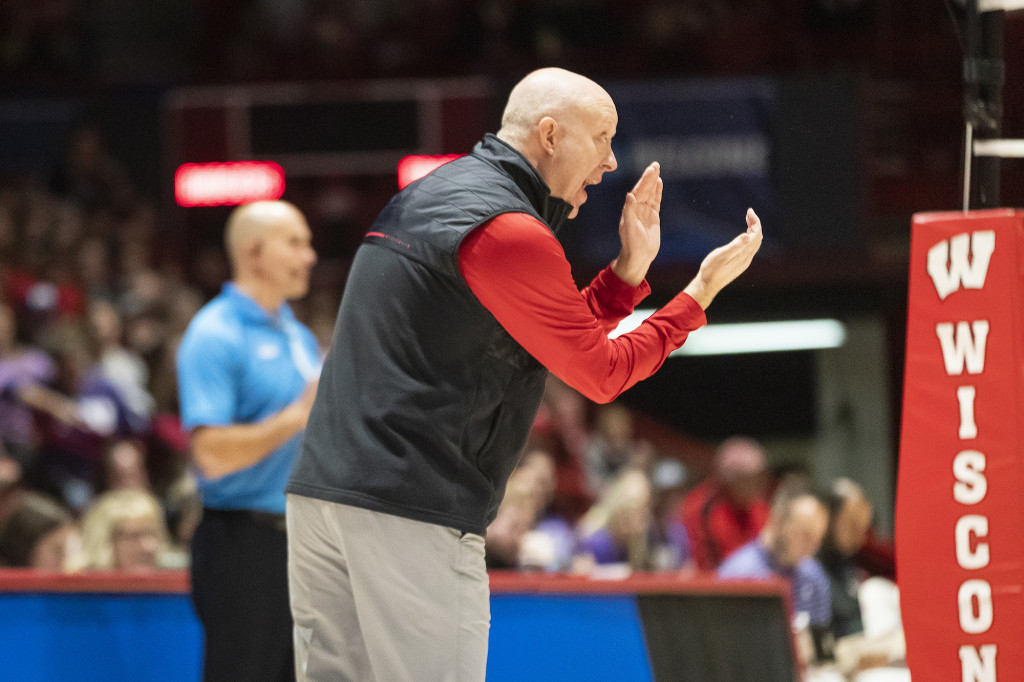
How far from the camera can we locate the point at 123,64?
41.8 ft

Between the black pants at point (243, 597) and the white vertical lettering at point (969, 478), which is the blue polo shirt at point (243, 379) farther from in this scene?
the white vertical lettering at point (969, 478)

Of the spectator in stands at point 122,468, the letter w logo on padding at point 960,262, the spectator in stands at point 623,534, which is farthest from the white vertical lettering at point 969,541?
the spectator in stands at point 122,468

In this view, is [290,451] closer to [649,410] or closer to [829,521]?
[829,521]

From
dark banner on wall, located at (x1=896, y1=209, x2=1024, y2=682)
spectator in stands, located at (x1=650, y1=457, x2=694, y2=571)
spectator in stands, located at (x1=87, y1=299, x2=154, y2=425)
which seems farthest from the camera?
spectator in stands, located at (x1=87, y1=299, x2=154, y2=425)

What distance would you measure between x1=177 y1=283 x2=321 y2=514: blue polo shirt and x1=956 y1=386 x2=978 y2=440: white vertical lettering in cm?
159

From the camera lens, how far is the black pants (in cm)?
304

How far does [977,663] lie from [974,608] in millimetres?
114

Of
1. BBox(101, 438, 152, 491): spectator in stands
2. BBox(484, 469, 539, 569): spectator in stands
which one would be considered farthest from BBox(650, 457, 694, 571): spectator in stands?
BBox(101, 438, 152, 491): spectator in stands

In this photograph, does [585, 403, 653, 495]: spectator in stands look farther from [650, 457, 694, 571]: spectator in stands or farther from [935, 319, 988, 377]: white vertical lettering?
[935, 319, 988, 377]: white vertical lettering

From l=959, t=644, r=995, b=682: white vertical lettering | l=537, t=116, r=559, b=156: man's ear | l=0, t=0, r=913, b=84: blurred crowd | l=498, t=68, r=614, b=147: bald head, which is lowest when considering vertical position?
l=959, t=644, r=995, b=682: white vertical lettering

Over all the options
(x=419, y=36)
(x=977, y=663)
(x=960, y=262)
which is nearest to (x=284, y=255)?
(x=960, y=262)

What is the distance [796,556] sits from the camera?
5.05 metres

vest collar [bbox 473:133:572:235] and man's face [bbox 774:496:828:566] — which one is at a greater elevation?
vest collar [bbox 473:133:572:235]

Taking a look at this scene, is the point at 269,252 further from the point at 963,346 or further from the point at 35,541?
the point at 35,541
